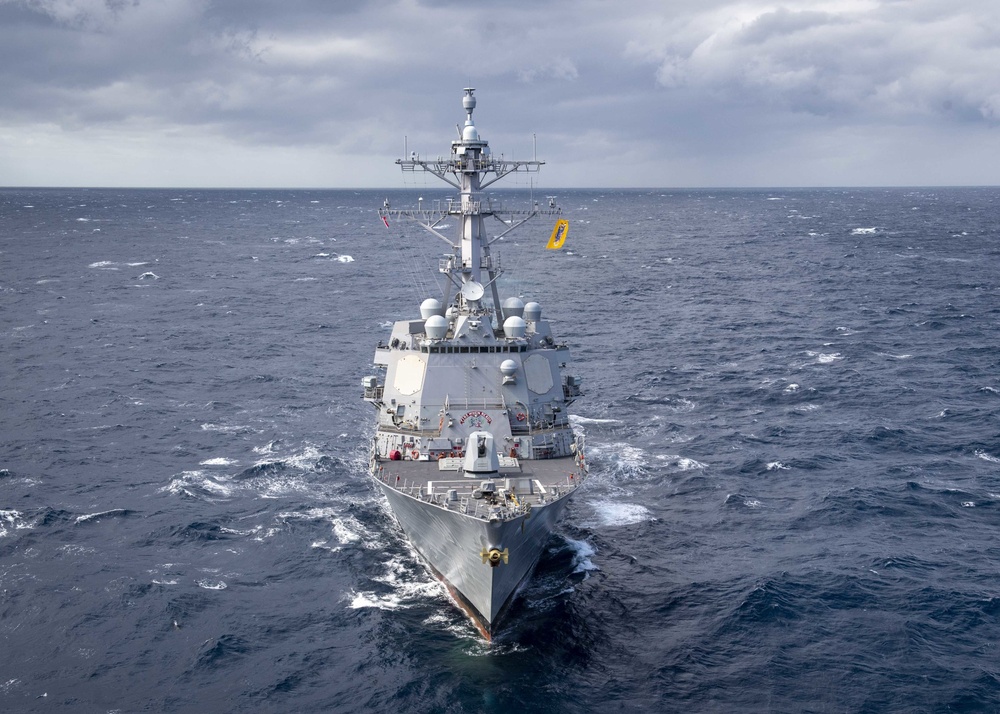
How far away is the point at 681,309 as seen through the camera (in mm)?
82188

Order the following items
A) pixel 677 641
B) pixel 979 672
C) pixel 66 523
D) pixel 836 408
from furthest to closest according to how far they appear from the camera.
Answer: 1. pixel 836 408
2. pixel 66 523
3. pixel 677 641
4. pixel 979 672

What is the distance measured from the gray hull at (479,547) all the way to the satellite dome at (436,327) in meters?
7.66

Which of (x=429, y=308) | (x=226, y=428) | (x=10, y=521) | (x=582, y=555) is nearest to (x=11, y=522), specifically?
(x=10, y=521)

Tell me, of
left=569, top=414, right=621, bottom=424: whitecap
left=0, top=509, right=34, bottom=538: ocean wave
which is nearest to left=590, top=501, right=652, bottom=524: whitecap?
left=569, top=414, right=621, bottom=424: whitecap

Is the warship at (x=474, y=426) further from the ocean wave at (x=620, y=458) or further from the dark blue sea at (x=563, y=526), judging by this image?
the ocean wave at (x=620, y=458)

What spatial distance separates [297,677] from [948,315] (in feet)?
212

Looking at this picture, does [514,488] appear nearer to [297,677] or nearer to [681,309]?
[297,677]

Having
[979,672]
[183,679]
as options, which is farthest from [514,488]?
[979,672]

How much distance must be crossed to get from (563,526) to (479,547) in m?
9.66

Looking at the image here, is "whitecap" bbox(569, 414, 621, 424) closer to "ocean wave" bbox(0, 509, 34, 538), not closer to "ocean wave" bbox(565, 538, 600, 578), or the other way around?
"ocean wave" bbox(565, 538, 600, 578)

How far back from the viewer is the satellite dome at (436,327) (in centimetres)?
3666

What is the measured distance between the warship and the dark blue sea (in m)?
2.28

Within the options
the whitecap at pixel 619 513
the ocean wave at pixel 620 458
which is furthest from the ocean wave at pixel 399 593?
the ocean wave at pixel 620 458

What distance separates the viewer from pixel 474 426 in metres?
34.5
